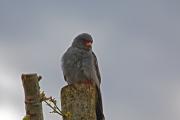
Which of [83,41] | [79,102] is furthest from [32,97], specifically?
[83,41]

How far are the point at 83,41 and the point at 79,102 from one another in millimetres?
7949

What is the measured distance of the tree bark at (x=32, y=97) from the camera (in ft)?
12.2

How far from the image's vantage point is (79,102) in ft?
16.3

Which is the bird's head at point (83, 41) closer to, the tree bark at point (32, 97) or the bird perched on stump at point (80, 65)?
the bird perched on stump at point (80, 65)

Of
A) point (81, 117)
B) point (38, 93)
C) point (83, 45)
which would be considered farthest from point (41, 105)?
point (83, 45)

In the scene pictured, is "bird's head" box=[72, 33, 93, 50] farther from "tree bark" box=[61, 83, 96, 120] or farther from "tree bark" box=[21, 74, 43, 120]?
"tree bark" box=[21, 74, 43, 120]

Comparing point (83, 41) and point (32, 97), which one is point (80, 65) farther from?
point (32, 97)

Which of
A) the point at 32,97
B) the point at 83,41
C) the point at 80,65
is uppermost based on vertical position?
the point at 83,41

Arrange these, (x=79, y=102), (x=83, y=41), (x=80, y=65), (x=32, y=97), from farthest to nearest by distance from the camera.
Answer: (x=83, y=41) → (x=80, y=65) → (x=79, y=102) → (x=32, y=97)

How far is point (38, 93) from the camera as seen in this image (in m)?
3.82

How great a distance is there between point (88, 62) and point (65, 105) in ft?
22.5

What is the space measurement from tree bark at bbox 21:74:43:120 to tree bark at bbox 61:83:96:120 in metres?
0.82

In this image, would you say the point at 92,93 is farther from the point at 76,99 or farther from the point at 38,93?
the point at 38,93

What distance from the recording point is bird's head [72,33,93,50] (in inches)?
496
